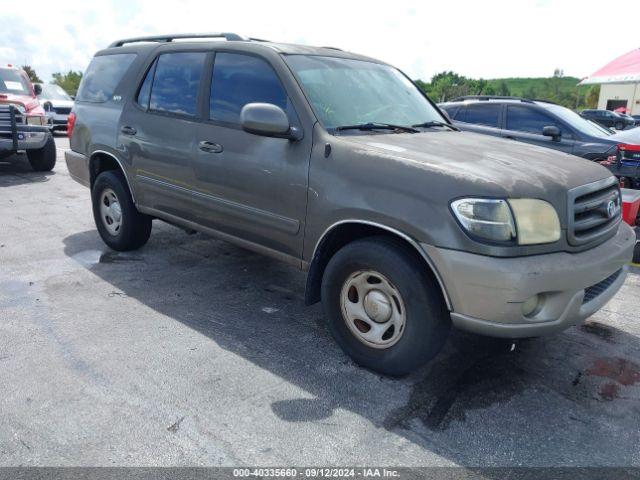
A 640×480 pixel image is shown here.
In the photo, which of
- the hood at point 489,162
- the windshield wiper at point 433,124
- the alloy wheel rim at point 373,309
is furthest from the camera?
the windshield wiper at point 433,124

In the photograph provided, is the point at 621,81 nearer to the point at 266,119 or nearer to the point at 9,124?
the point at 9,124

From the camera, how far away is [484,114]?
8562 millimetres

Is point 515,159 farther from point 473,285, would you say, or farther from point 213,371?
point 213,371

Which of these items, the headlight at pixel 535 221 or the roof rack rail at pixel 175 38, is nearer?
the headlight at pixel 535 221

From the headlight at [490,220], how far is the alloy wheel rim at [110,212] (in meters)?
3.57

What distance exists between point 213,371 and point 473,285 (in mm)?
1580

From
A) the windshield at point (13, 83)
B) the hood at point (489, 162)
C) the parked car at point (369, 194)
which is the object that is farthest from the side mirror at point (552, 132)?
the windshield at point (13, 83)

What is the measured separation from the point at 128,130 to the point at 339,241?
96.1 inches

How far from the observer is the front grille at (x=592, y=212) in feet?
9.30

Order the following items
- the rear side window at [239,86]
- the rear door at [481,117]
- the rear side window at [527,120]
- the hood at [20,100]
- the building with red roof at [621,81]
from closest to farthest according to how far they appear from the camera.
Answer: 1. the rear side window at [239,86]
2. the rear side window at [527,120]
3. the rear door at [481,117]
4. the hood at [20,100]
5. the building with red roof at [621,81]

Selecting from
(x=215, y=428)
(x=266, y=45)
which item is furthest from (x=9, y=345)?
(x=266, y=45)

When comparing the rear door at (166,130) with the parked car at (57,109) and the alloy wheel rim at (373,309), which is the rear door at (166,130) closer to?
the alloy wheel rim at (373,309)

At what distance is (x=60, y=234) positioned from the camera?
5.98 m

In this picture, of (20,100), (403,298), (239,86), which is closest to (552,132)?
(239,86)
